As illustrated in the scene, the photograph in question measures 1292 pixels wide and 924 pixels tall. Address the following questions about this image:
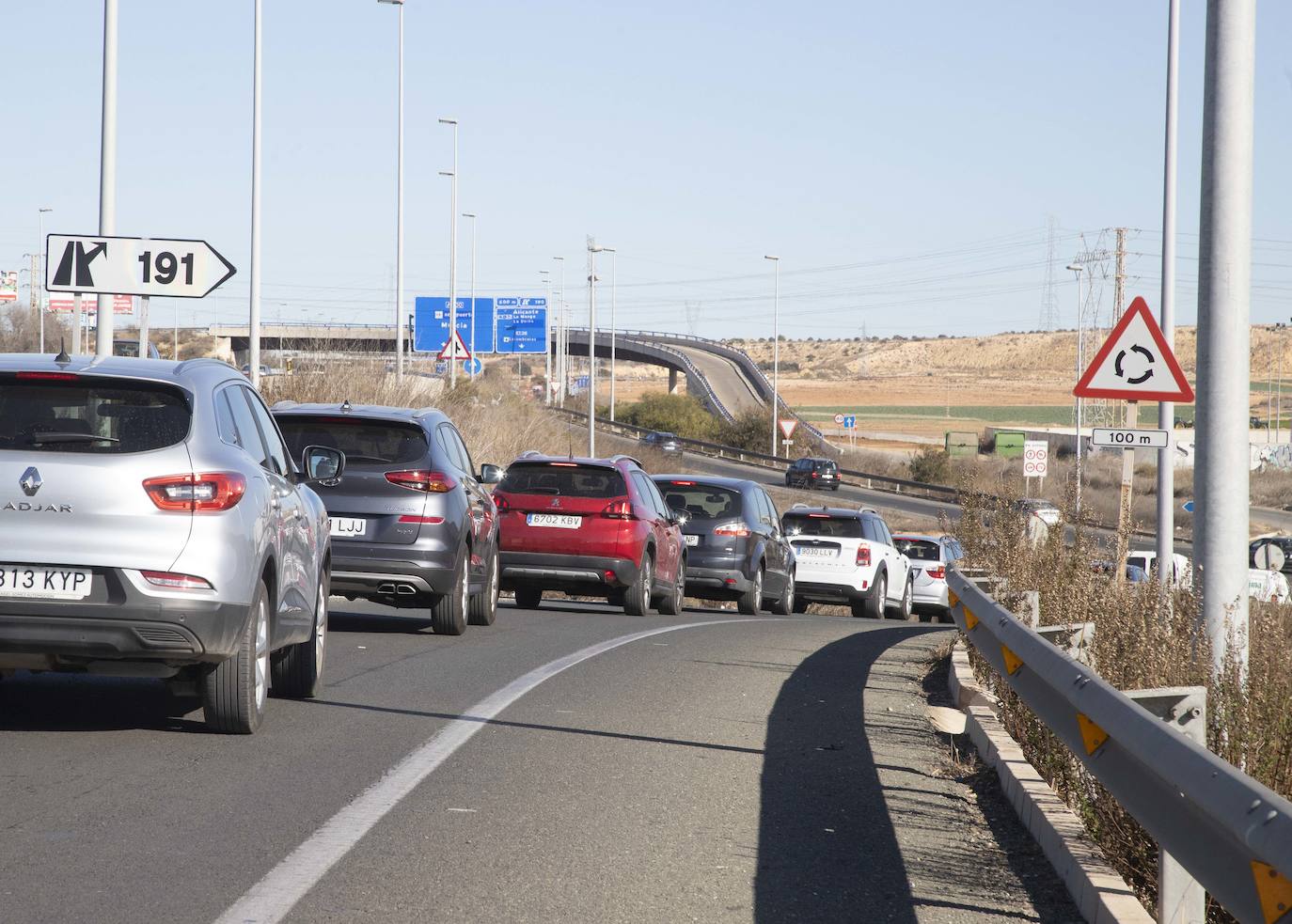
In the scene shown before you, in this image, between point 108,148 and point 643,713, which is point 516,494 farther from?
point 643,713

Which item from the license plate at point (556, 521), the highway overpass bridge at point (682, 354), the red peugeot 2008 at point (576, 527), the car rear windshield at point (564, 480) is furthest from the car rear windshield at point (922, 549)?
the highway overpass bridge at point (682, 354)

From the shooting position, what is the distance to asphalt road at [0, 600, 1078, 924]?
545 centimetres

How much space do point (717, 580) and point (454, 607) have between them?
9.01 m

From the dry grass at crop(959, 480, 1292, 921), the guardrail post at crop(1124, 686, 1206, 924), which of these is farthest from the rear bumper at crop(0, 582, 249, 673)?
the guardrail post at crop(1124, 686, 1206, 924)

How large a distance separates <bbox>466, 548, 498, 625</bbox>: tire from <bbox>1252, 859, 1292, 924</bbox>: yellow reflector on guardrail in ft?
39.1

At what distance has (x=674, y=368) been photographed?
129m

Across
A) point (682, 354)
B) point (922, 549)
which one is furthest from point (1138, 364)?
point (682, 354)

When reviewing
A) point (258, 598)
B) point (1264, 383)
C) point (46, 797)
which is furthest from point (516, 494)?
point (1264, 383)

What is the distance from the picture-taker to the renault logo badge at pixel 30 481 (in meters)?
7.36

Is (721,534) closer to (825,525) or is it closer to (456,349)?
(825,525)

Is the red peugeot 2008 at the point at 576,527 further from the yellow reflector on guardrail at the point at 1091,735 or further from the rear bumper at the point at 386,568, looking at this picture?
the yellow reflector on guardrail at the point at 1091,735

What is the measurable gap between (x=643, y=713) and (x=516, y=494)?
8.74m

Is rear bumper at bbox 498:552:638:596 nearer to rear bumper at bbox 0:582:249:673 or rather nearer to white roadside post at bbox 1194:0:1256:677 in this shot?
white roadside post at bbox 1194:0:1256:677

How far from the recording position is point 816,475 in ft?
231
